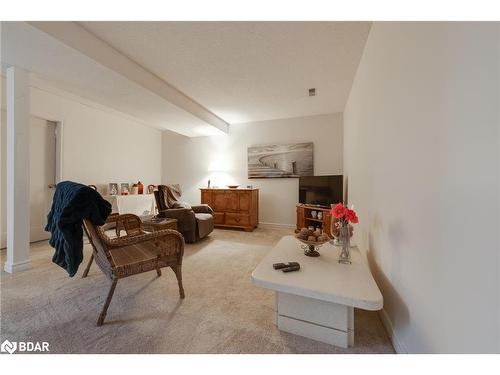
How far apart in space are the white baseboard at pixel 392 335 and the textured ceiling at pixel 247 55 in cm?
234

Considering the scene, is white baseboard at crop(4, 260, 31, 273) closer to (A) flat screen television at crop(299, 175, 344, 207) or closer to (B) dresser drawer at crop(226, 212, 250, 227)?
(B) dresser drawer at crop(226, 212, 250, 227)

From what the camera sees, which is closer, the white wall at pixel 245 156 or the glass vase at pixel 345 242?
the glass vase at pixel 345 242

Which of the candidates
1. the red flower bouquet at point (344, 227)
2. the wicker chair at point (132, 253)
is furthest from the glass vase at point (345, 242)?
the wicker chair at point (132, 253)

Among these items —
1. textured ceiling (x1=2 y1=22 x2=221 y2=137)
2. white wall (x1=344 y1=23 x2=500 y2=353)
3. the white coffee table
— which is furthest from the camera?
textured ceiling (x1=2 y1=22 x2=221 y2=137)

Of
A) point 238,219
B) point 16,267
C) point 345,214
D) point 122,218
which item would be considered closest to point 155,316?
point 122,218

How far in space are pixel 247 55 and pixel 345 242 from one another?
2.09 meters

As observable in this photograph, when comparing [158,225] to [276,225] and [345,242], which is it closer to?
[345,242]

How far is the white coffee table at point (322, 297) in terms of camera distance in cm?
106

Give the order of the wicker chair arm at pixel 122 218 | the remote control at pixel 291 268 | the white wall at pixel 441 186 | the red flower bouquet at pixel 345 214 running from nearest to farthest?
the white wall at pixel 441 186 < the remote control at pixel 291 268 < the red flower bouquet at pixel 345 214 < the wicker chair arm at pixel 122 218

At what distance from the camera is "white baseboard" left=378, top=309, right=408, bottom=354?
1.09 m

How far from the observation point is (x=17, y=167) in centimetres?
211

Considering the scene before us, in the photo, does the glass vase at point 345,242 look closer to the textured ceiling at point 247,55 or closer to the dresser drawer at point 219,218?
the textured ceiling at point 247,55

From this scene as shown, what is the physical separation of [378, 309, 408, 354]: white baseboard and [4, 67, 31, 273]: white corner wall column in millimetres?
3420

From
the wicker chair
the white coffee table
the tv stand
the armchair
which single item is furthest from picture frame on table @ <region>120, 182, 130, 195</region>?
the white coffee table
